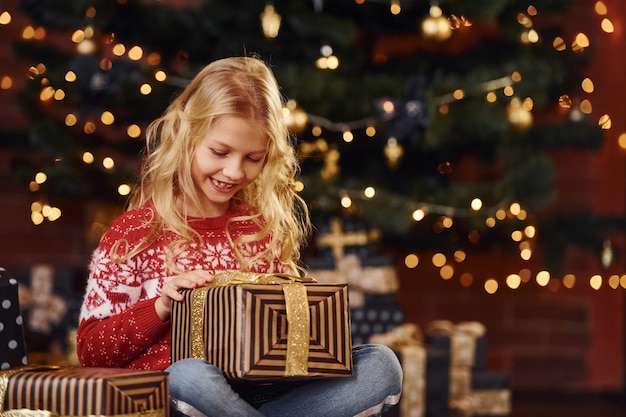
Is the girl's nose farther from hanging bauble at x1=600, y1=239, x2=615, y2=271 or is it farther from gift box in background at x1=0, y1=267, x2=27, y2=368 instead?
hanging bauble at x1=600, y1=239, x2=615, y2=271

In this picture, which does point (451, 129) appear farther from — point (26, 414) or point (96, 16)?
point (26, 414)

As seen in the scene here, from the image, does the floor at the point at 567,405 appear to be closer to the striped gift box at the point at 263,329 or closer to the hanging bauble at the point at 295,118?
the hanging bauble at the point at 295,118

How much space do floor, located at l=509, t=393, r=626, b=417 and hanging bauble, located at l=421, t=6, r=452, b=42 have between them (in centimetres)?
110

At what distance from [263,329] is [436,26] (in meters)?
1.40

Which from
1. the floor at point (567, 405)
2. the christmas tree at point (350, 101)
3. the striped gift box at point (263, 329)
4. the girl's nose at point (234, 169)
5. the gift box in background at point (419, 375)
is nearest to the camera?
the striped gift box at point (263, 329)

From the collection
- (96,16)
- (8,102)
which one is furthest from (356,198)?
(8,102)

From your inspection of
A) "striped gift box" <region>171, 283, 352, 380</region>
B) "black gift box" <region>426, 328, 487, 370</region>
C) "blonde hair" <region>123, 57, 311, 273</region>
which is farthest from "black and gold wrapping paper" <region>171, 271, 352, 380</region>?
"black gift box" <region>426, 328, 487, 370</region>

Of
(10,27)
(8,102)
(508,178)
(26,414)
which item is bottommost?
(26,414)

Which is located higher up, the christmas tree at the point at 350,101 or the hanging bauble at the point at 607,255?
the christmas tree at the point at 350,101

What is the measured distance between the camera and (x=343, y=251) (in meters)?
2.58

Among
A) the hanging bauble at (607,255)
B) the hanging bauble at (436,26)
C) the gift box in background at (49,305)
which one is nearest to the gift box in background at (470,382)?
the hanging bauble at (607,255)

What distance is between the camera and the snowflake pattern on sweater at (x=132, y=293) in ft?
5.11

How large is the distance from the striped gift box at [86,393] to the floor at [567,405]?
71.4 inches

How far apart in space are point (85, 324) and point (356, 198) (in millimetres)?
1054
